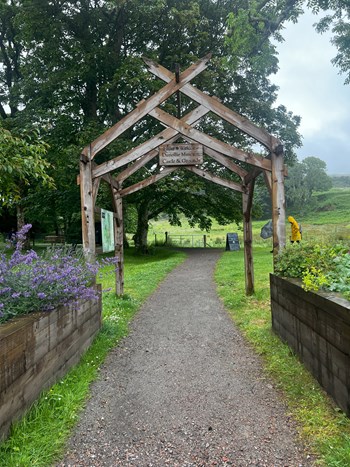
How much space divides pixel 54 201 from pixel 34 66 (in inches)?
296

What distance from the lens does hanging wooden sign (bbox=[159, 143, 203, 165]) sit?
7363 millimetres

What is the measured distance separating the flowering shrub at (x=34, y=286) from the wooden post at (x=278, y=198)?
136 inches

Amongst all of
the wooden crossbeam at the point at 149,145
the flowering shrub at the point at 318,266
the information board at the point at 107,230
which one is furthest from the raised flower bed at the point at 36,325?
the flowering shrub at the point at 318,266

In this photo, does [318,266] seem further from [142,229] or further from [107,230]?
[142,229]

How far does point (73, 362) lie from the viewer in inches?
179

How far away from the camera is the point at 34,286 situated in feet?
13.1

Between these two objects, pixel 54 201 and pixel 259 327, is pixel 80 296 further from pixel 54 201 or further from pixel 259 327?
pixel 54 201

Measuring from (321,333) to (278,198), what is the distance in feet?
11.4

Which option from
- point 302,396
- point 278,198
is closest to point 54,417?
point 302,396

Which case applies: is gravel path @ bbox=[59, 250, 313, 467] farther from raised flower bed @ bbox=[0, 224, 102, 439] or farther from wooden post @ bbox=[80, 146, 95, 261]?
wooden post @ bbox=[80, 146, 95, 261]

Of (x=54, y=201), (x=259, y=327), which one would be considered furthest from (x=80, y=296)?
(x=54, y=201)

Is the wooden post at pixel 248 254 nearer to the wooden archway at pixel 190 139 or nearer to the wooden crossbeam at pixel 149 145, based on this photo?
the wooden archway at pixel 190 139

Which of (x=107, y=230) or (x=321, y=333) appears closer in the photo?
(x=321, y=333)

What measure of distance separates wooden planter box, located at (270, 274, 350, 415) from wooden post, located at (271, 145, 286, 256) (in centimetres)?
160
